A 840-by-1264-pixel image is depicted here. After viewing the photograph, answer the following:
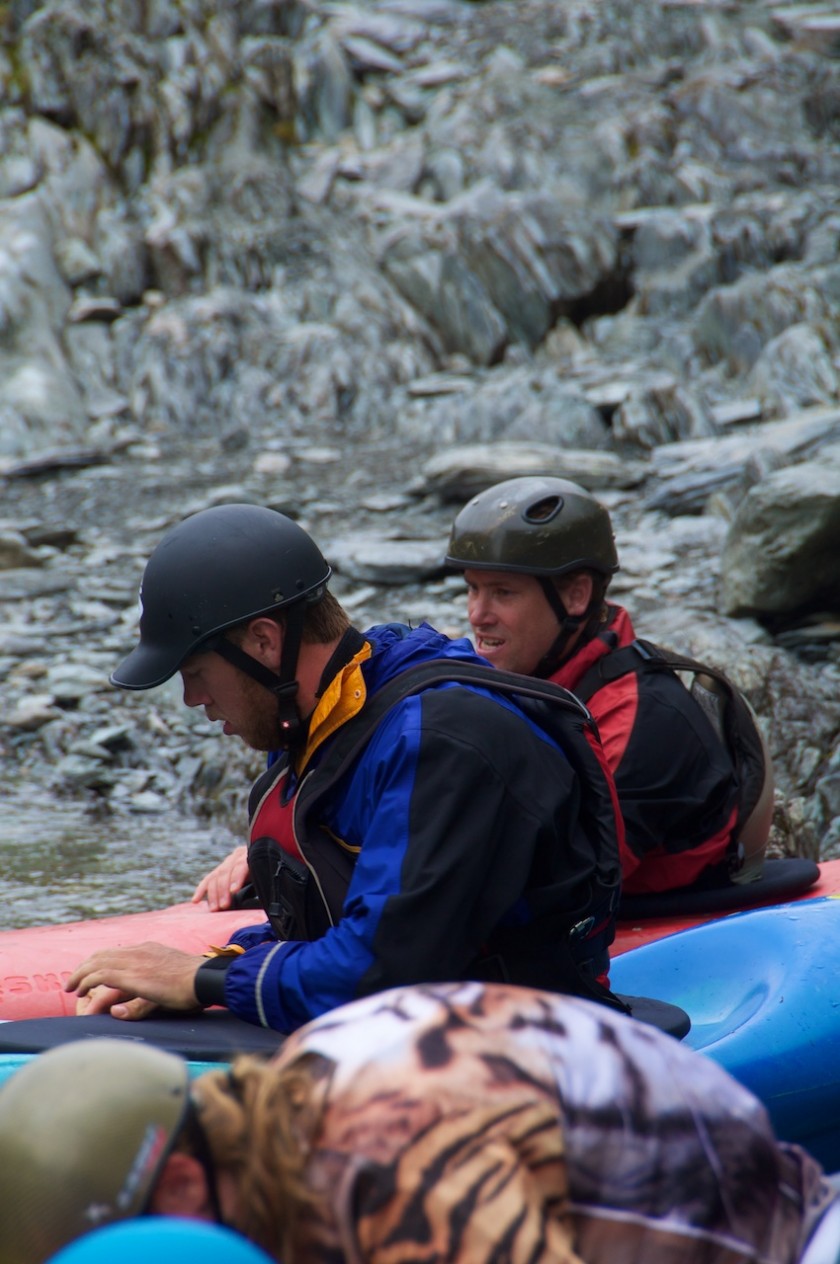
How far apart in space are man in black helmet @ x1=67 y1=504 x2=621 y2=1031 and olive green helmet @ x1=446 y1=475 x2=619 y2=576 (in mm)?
1184

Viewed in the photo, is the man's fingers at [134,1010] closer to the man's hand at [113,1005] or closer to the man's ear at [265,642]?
the man's hand at [113,1005]

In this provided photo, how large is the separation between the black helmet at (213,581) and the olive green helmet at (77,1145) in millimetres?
1230

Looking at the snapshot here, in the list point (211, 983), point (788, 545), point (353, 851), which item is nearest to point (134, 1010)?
point (211, 983)

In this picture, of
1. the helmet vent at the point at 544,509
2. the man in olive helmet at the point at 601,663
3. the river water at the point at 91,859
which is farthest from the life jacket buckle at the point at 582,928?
the river water at the point at 91,859

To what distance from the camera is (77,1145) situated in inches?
55.9

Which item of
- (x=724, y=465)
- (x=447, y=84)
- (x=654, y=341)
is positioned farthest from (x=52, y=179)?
(x=724, y=465)

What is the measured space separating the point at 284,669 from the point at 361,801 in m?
0.32

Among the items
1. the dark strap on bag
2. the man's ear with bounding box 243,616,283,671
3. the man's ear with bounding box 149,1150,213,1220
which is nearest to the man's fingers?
the man's ear with bounding box 243,616,283,671

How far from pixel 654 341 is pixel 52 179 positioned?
7.70 m

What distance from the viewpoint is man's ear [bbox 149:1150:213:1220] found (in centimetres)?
147

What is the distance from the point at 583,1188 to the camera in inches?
59.3

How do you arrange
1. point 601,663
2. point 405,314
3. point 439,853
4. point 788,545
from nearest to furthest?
point 439,853 → point 601,663 → point 788,545 → point 405,314

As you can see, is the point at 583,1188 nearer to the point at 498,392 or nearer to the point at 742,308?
the point at 498,392

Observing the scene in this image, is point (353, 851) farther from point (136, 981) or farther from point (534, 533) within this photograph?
point (534, 533)
